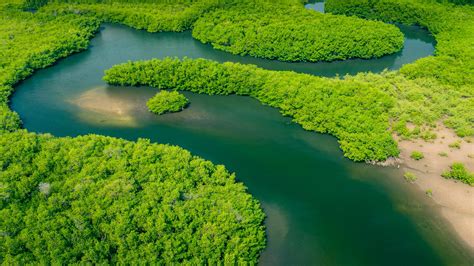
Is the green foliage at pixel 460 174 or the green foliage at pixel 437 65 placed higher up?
the green foliage at pixel 437 65

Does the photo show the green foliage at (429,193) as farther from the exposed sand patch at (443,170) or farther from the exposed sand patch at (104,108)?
the exposed sand patch at (104,108)

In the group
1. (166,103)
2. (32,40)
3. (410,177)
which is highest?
(32,40)

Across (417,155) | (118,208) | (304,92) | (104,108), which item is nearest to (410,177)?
(417,155)

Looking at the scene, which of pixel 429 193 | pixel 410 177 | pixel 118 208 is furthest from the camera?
pixel 410 177

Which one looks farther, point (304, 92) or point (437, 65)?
point (437, 65)

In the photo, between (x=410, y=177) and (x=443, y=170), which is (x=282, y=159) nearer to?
(x=410, y=177)

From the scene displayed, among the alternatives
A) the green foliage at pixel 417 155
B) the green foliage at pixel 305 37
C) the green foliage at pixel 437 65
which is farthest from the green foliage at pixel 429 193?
the green foliage at pixel 305 37

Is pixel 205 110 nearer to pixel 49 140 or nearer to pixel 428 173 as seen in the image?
pixel 49 140

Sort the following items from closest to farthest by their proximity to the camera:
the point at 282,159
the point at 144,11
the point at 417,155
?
the point at 417,155 → the point at 282,159 → the point at 144,11
